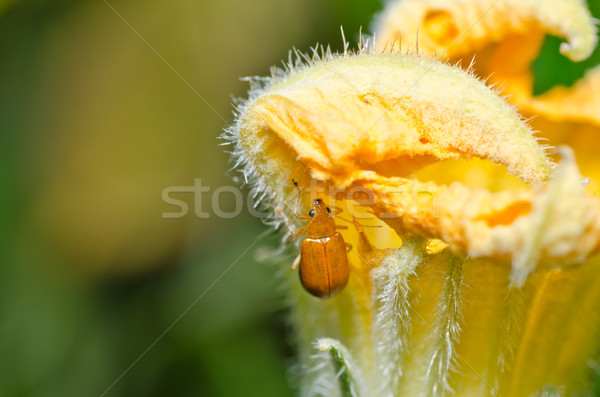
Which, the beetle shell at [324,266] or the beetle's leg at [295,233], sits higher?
the beetle's leg at [295,233]

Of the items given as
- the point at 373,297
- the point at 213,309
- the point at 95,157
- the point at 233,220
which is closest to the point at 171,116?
the point at 95,157

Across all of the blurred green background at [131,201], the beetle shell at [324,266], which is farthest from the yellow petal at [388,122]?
the blurred green background at [131,201]

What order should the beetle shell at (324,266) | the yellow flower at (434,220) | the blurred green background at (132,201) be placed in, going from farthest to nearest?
the blurred green background at (132,201) < the beetle shell at (324,266) < the yellow flower at (434,220)

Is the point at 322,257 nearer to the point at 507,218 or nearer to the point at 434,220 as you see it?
the point at 434,220

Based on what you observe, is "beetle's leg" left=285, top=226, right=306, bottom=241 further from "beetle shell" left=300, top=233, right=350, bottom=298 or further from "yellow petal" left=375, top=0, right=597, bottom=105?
"yellow petal" left=375, top=0, right=597, bottom=105

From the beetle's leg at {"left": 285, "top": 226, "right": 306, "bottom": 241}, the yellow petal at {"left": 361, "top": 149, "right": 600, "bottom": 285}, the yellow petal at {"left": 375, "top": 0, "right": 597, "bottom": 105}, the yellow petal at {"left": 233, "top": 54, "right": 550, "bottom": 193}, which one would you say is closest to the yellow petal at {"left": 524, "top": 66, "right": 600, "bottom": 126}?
the yellow petal at {"left": 375, "top": 0, "right": 597, "bottom": 105}

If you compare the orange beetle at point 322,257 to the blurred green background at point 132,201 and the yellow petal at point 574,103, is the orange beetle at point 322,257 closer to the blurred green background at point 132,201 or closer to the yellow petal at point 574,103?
the yellow petal at point 574,103
